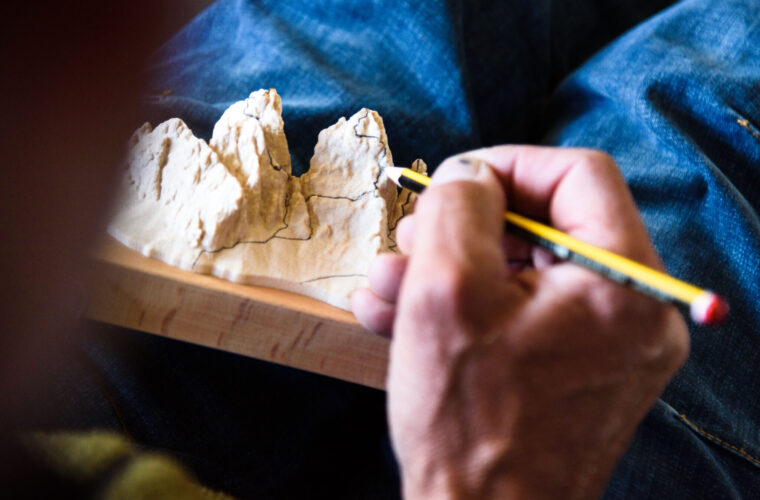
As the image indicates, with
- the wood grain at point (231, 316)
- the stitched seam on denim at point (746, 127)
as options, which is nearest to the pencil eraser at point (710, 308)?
the wood grain at point (231, 316)

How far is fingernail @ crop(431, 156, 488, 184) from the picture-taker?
0.54m

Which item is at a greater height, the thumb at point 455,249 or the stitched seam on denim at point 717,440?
the thumb at point 455,249

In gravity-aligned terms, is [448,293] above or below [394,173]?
above

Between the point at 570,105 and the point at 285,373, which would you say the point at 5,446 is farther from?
the point at 570,105

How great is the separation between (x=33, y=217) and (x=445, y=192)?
0.94 feet

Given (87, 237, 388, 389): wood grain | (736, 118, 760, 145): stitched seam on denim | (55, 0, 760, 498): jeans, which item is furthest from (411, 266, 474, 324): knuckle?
(736, 118, 760, 145): stitched seam on denim

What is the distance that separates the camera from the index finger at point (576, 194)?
1.65 ft

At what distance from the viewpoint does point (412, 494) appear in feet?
1.53

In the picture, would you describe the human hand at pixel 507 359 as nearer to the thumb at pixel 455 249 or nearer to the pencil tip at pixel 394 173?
the thumb at pixel 455 249

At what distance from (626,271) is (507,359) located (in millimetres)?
116

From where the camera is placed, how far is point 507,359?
431 mm

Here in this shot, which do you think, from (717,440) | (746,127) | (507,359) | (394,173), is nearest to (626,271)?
(507,359)

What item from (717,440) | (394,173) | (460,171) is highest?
(460,171)

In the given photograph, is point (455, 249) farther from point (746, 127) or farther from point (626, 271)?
point (746, 127)
